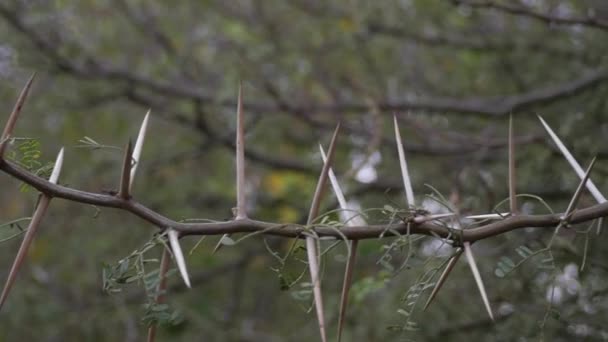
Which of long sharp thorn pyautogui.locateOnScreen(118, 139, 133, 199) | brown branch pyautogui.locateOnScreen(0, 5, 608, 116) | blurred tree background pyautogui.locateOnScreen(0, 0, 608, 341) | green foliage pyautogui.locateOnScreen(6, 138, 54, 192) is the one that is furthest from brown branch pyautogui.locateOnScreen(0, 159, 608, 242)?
brown branch pyautogui.locateOnScreen(0, 5, 608, 116)

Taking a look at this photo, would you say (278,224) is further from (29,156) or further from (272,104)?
(272,104)

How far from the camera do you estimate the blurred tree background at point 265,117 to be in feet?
10.8

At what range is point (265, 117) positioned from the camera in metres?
4.26

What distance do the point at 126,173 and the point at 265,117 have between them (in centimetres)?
322

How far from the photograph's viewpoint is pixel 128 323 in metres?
4.00

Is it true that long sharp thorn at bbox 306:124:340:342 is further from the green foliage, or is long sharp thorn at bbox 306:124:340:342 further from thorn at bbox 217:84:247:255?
the green foliage

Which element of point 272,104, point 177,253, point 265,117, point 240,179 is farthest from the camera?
point 265,117

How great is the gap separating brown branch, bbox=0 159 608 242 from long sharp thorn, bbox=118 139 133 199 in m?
0.01

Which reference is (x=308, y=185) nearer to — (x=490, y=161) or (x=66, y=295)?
(x=490, y=161)

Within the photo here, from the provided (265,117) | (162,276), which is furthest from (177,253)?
(265,117)

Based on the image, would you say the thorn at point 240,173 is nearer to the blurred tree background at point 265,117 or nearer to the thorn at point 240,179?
the thorn at point 240,179

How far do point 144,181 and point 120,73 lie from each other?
80 cm

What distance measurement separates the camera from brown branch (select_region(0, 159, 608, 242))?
1.07 meters

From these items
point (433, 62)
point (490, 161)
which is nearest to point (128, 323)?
point (490, 161)
